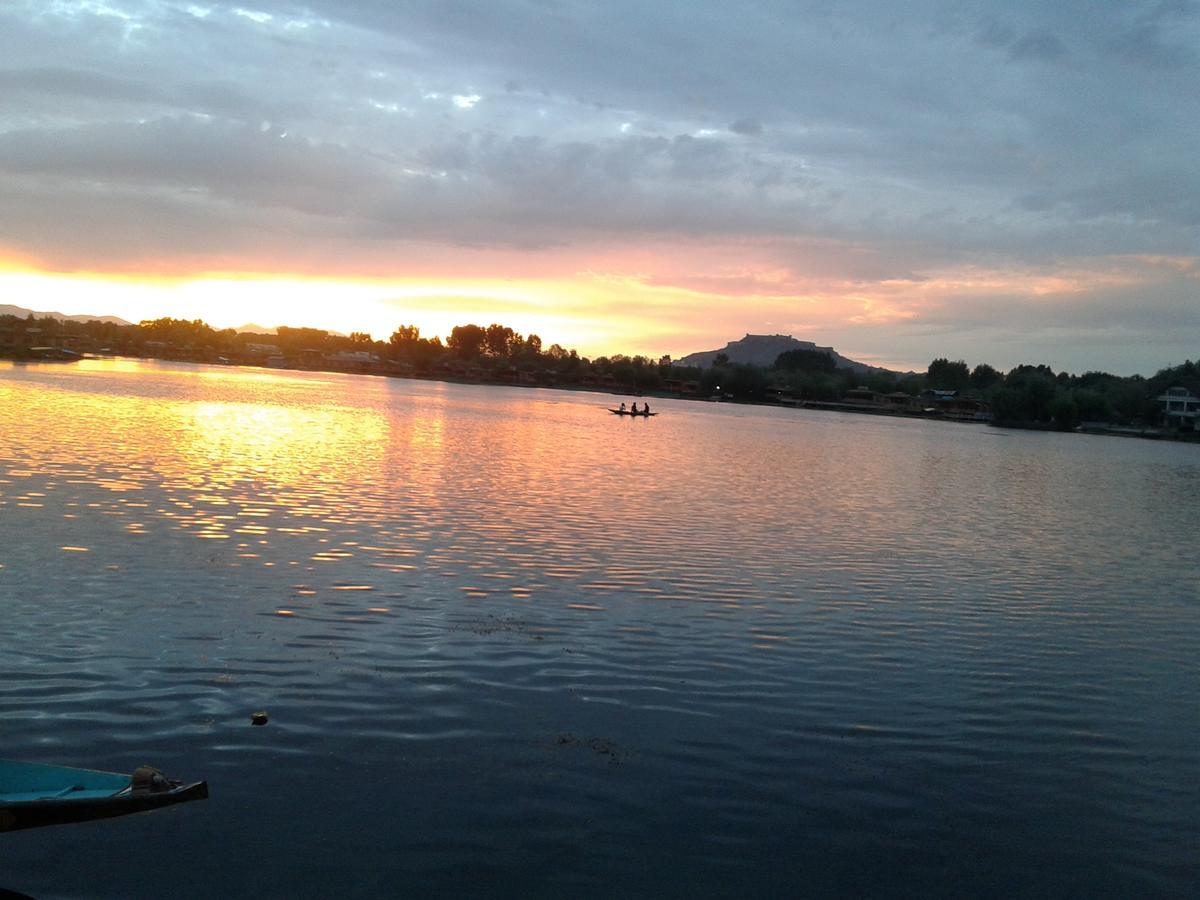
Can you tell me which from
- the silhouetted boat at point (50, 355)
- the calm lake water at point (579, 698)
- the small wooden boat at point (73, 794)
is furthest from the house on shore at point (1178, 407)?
the small wooden boat at point (73, 794)

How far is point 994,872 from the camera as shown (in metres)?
8.07

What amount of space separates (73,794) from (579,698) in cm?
541

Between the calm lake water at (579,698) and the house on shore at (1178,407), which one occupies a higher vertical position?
the house on shore at (1178,407)

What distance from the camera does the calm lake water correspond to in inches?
308

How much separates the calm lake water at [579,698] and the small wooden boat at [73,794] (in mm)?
471

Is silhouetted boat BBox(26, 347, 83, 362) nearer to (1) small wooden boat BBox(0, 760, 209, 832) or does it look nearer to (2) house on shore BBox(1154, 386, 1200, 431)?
(1) small wooden boat BBox(0, 760, 209, 832)

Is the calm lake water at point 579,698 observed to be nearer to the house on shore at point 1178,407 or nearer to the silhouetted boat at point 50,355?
the silhouetted boat at point 50,355

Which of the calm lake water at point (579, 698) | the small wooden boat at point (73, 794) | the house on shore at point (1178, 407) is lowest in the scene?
the calm lake water at point (579, 698)

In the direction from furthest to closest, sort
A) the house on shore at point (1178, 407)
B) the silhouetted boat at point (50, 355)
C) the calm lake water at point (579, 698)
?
the house on shore at point (1178, 407) < the silhouetted boat at point (50, 355) < the calm lake water at point (579, 698)

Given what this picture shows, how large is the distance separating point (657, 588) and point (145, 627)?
8.13m

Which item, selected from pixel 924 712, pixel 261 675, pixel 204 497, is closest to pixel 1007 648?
pixel 924 712

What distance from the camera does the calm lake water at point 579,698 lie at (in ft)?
25.7

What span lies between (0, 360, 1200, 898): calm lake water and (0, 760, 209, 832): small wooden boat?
47 cm

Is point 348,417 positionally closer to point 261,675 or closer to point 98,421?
point 98,421
